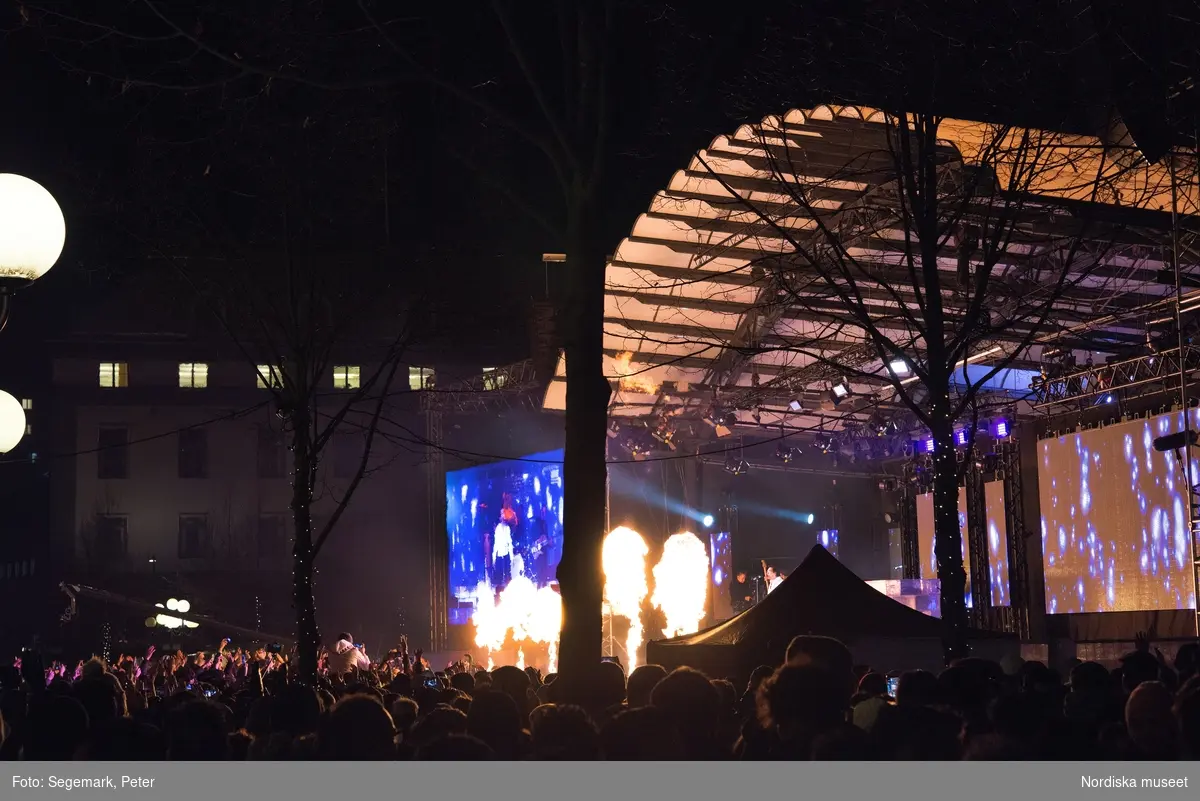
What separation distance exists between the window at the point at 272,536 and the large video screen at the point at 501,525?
17103mm

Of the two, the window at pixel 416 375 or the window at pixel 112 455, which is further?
the window at pixel 112 455

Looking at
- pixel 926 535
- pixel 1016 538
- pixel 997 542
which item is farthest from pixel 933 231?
pixel 926 535

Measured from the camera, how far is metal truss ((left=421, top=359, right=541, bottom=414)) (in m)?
28.1

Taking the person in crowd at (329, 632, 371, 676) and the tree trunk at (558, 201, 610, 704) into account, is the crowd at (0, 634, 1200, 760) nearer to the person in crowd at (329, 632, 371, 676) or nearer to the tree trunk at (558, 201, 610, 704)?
the tree trunk at (558, 201, 610, 704)

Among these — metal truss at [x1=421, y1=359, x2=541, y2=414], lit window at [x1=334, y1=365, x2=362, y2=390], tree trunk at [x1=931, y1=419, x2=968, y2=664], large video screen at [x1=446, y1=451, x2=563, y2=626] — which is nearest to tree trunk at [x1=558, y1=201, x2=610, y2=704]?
tree trunk at [x1=931, y1=419, x2=968, y2=664]

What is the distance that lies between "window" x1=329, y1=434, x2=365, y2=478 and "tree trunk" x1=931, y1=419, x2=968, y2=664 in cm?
4112

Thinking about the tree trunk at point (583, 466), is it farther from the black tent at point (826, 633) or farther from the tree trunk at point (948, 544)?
the black tent at point (826, 633)

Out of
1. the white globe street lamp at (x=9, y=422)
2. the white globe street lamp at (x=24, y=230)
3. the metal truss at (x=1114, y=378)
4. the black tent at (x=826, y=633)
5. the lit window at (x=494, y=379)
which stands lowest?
the black tent at (x=826, y=633)

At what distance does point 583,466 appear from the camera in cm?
882

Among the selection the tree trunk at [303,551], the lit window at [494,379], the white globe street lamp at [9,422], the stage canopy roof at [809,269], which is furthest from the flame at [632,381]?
the white globe street lamp at [9,422]

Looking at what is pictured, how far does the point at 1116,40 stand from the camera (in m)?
10.4

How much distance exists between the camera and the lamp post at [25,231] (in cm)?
668
